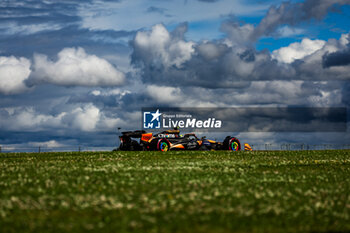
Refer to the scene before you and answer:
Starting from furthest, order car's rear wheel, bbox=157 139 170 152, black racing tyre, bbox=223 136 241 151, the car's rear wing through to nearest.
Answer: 1. black racing tyre, bbox=223 136 241 151
2. the car's rear wing
3. car's rear wheel, bbox=157 139 170 152

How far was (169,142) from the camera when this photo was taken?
1982 inches

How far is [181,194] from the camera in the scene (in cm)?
1386

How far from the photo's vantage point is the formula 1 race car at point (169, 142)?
5059 cm

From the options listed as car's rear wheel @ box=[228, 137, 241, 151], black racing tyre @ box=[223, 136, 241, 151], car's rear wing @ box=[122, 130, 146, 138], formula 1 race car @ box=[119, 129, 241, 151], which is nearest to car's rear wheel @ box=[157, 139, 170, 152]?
formula 1 race car @ box=[119, 129, 241, 151]

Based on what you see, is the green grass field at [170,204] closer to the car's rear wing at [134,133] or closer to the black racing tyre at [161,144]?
the black racing tyre at [161,144]

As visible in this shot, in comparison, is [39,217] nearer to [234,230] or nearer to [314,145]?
[234,230]

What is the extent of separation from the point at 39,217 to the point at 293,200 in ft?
26.0

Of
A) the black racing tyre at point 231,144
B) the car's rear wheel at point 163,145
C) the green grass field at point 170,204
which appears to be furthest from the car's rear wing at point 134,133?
the green grass field at point 170,204

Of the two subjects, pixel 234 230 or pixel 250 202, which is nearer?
pixel 234 230

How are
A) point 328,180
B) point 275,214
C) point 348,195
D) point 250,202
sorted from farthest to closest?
point 328,180
point 348,195
point 250,202
point 275,214

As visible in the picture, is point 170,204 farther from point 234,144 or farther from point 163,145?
point 234,144

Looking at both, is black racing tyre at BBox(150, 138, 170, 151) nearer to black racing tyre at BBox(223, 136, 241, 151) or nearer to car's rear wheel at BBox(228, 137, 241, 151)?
black racing tyre at BBox(223, 136, 241, 151)

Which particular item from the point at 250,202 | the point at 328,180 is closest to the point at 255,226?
the point at 250,202

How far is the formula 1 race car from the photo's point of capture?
5059 centimetres
